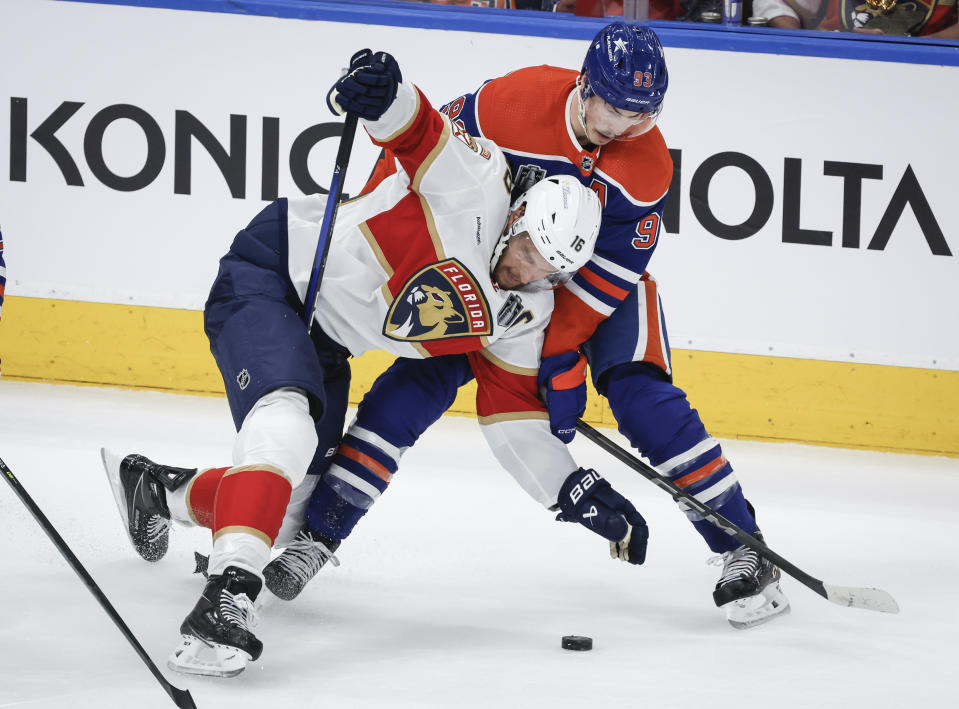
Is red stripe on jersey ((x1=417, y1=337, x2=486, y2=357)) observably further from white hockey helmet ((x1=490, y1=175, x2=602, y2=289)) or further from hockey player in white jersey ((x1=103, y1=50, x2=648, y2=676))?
white hockey helmet ((x1=490, y1=175, x2=602, y2=289))

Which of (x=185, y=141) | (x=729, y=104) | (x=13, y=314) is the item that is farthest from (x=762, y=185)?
(x=13, y=314)

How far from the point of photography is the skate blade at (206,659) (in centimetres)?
196

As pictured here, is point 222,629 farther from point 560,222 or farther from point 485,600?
point 560,222

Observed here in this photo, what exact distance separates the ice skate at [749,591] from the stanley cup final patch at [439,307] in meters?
0.73

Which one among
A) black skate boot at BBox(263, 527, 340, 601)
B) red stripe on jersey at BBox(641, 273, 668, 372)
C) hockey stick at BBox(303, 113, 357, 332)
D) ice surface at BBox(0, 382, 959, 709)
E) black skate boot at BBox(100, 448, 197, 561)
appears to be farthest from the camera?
red stripe on jersey at BBox(641, 273, 668, 372)

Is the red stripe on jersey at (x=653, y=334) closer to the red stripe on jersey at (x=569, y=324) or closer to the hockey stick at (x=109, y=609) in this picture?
the red stripe on jersey at (x=569, y=324)

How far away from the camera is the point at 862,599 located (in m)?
2.58

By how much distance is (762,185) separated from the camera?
13.7ft

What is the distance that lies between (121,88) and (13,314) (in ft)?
2.91

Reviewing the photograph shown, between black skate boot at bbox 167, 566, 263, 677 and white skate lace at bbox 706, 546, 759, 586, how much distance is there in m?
1.05

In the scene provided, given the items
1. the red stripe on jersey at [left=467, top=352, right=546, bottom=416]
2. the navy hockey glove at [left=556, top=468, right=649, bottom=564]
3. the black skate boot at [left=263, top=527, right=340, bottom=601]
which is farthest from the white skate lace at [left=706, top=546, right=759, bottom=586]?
the black skate boot at [left=263, top=527, right=340, bottom=601]

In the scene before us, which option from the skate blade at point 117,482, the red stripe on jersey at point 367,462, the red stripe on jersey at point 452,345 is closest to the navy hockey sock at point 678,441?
the red stripe on jersey at point 452,345

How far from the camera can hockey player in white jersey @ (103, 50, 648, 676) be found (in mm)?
2092

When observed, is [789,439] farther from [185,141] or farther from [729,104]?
[185,141]
